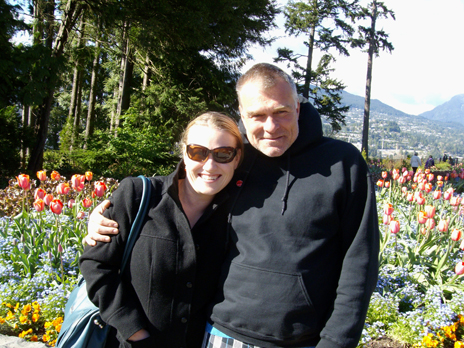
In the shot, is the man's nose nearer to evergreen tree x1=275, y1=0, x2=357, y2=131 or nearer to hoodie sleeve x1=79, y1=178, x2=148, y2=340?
hoodie sleeve x1=79, y1=178, x2=148, y2=340

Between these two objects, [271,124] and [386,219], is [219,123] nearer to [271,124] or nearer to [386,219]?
[271,124]

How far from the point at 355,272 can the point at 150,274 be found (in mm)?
825

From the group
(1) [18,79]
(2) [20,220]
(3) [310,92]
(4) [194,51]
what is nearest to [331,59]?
(3) [310,92]

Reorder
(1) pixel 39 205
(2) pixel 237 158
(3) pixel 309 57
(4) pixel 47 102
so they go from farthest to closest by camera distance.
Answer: (3) pixel 309 57, (4) pixel 47 102, (1) pixel 39 205, (2) pixel 237 158

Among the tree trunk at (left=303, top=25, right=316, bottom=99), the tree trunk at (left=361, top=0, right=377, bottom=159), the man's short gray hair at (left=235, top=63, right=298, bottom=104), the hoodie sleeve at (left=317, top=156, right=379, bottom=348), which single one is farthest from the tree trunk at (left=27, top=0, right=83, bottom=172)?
the tree trunk at (left=361, top=0, right=377, bottom=159)

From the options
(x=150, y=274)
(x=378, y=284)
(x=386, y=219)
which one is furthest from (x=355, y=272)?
(x=386, y=219)

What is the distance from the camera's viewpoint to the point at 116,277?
1.44 meters

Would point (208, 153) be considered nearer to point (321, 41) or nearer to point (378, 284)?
point (378, 284)

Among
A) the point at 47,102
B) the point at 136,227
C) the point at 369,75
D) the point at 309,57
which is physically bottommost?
the point at 136,227

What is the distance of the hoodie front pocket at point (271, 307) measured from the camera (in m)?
1.36

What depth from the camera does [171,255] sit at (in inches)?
57.2

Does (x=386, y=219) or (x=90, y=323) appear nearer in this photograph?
(x=90, y=323)

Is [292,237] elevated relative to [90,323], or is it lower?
elevated

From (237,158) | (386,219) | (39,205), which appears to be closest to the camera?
(237,158)
